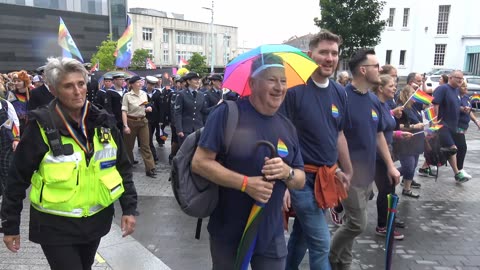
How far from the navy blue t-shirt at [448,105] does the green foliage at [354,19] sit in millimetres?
18197

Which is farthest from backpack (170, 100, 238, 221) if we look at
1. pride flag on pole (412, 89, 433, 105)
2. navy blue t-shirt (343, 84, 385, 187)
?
pride flag on pole (412, 89, 433, 105)

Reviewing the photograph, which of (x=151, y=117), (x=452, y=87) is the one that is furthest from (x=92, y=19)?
(x=452, y=87)

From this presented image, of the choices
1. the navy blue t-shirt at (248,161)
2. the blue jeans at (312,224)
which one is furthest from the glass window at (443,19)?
the navy blue t-shirt at (248,161)

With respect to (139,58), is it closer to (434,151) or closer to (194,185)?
(434,151)

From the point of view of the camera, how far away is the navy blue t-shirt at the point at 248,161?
2.26 m

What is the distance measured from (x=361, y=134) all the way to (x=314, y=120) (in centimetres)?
70

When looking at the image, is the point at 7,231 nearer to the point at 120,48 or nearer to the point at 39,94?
the point at 39,94

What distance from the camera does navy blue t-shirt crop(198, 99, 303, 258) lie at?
7.42 feet

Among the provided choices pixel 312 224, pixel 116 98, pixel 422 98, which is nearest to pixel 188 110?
pixel 116 98

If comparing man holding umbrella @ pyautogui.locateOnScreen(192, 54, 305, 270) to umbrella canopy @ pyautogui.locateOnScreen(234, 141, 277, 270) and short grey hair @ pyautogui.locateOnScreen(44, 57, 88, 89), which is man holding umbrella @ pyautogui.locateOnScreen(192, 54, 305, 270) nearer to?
umbrella canopy @ pyautogui.locateOnScreen(234, 141, 277, 270)

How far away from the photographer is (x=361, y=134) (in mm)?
3527

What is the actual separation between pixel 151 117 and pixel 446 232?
707cm

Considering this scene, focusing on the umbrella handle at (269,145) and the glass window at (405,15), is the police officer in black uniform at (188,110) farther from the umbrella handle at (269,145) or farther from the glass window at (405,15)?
the glass window at (405,15)

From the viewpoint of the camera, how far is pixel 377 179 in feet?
16.0
